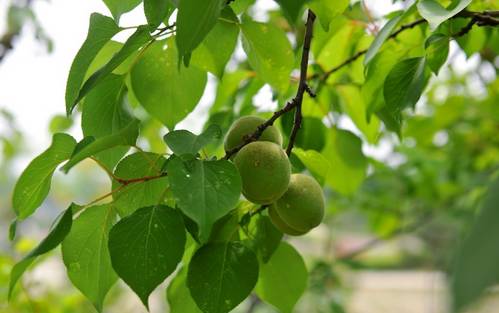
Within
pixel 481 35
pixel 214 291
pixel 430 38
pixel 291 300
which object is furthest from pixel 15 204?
pixel 481 35

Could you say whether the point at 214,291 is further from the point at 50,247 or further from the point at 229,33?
the point at 229,33

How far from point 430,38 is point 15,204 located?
461mm

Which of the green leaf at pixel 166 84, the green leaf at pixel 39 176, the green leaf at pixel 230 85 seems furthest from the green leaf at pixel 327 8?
the green leaf at pixel 230 85

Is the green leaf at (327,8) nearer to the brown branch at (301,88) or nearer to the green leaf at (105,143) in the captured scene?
the brown branch at (301,88)

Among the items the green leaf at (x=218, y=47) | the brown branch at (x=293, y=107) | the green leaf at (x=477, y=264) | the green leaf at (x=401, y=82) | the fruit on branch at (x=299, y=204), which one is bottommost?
the fruit on branch at (x=299, y=204)

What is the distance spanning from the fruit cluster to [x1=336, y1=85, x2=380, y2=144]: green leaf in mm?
283

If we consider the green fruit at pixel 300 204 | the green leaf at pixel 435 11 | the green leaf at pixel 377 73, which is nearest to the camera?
the green leaf at pixel 435 11

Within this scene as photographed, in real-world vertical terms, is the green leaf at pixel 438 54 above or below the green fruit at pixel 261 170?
below

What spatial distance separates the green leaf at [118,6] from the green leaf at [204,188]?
0.20 metres

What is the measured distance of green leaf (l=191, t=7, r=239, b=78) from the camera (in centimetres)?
72

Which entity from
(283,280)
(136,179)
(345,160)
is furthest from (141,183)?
(345,160)

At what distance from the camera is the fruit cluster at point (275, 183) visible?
0.62 meters

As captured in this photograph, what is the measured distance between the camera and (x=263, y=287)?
0.76m

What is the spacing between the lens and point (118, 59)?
554 mm
